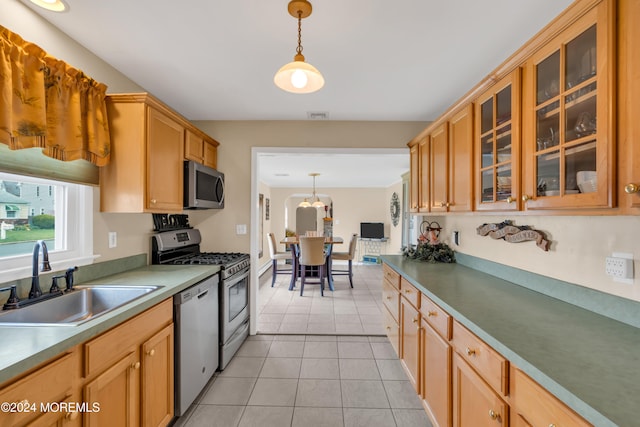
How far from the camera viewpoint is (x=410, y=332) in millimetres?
2176

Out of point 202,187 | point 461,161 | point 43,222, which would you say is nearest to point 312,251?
point 202,187

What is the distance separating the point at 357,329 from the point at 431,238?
1406mm

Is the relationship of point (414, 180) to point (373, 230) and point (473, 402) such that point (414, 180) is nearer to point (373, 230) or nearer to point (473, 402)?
point (473, 402)

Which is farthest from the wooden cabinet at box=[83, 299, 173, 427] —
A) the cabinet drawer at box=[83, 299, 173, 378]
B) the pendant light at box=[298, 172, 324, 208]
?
the pendant light at box=[298, 172, 324, 208]

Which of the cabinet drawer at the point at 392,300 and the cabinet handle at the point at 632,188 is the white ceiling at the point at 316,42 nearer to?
the cabinet handle at the point at 632,188

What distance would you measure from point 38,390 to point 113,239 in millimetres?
1354

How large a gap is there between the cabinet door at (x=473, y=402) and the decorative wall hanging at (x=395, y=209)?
21.1 ft

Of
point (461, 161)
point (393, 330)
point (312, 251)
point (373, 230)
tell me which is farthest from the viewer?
point (373, 230)

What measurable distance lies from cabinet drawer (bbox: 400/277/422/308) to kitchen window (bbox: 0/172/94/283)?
2196 millimetres

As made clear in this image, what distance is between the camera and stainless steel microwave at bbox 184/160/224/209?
2.52m

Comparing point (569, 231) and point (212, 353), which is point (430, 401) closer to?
point (569, 231)

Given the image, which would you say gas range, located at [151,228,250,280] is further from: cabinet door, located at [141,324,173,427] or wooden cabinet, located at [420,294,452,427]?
wooden cabinet, located at [420,294,452,427]

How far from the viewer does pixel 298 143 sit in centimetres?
323

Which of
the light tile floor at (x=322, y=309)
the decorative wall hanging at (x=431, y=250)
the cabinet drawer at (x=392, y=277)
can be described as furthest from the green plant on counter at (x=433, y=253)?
the light tile floor at (x=322, y=309)
